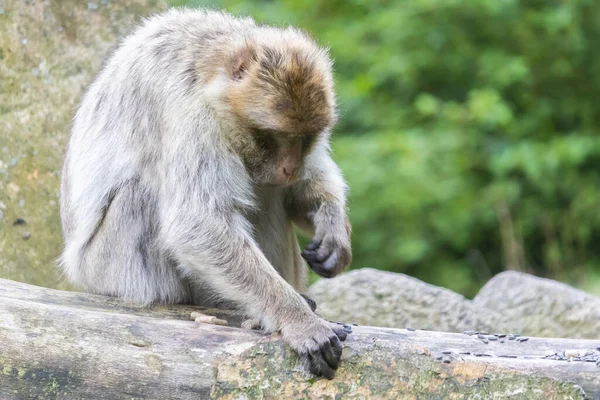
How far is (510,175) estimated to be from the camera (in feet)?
32.6

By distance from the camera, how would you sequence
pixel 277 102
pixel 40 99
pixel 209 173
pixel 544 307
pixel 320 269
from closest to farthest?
pixel 277 102 < pixel 209 173 < pixel 320 269 < pixel 40 99 < pixel 544 307

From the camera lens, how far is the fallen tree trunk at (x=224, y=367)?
12.0 feet

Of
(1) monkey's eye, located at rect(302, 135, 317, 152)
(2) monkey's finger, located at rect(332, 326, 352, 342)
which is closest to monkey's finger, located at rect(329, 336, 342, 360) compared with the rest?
(2) monkey's finger, located at rect(332, 326, 352, 342)

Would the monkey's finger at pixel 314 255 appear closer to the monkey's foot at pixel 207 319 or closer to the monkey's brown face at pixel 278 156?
the monkey's brown face at pixel 278 156

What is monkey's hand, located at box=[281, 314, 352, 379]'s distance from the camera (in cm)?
373

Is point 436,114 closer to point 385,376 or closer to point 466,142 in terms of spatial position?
point 466,142

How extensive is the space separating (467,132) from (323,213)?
477cm

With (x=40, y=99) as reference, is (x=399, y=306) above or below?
below

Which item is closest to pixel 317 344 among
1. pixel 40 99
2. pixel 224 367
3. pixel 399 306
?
pixel 224 367

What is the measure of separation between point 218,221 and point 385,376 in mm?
1171

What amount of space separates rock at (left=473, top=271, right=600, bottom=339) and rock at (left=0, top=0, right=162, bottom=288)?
3341 mm

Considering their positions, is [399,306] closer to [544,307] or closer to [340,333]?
[544,307]

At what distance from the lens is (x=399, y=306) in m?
6.47

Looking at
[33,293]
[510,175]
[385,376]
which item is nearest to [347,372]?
[385,376]
